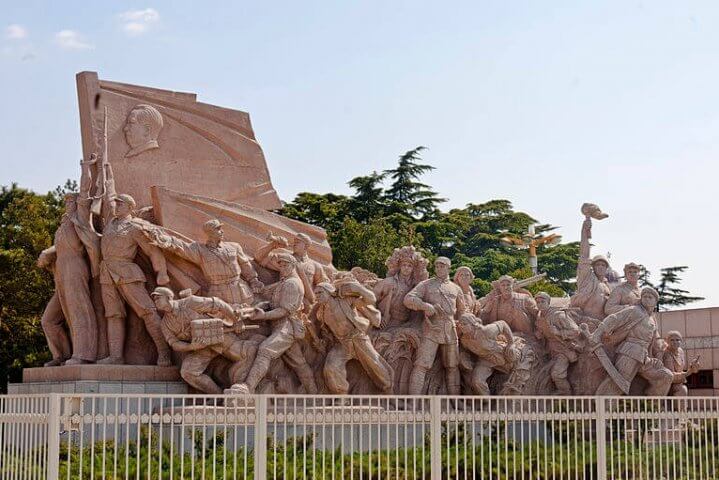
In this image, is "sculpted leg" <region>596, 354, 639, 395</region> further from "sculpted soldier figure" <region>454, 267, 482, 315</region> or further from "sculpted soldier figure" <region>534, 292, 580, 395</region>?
"sculpted soldier figure" <region>454, 267, 482, 315</region>

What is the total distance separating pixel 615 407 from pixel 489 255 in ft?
56.9

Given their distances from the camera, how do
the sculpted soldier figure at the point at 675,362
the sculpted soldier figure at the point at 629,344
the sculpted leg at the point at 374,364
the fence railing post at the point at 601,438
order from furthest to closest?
the sculpted soldier figure at the point at 675,362 → the sculpted soldier figure at the point at 629,344 → the sculpted leg at the point at 374,364 → the fence railing post at the point at 601,438

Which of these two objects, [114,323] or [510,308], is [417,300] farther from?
[114,323]

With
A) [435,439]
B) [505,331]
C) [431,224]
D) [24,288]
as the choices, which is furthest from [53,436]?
[431,224]

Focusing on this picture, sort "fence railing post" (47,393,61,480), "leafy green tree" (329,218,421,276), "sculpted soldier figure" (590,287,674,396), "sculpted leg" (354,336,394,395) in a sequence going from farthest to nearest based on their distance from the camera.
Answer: "leafy green tree" (329,218,421,276) < "sculpted soldier figure" (590,287,674,396) < "sculpted leg" (354,336,394,395) < "fence railing post" (47,393,61,480)

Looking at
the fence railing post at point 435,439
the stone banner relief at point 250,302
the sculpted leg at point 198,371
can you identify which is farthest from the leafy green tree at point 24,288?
the fence railing post at point 435,439

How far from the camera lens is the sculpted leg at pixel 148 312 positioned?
9531 millimetres

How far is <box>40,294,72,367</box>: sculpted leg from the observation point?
10023 millimetres

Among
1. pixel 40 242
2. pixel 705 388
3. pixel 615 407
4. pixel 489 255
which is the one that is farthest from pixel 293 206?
pixel 615 407

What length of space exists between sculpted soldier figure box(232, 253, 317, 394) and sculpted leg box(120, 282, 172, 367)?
86 centimetres

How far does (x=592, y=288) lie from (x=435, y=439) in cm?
492

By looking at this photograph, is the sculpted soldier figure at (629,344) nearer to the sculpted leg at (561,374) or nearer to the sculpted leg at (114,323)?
the sculpted leg at (561,374)

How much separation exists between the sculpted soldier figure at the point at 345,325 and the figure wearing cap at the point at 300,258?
0.98 feet

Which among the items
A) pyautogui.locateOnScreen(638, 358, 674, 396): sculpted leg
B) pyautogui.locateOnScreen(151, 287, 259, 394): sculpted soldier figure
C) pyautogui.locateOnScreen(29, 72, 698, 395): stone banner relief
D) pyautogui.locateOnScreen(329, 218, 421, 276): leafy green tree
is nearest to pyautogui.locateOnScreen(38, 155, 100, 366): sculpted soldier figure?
pyautogui.locateOnScreen(29, 72, 698, 395): stone banner relief
